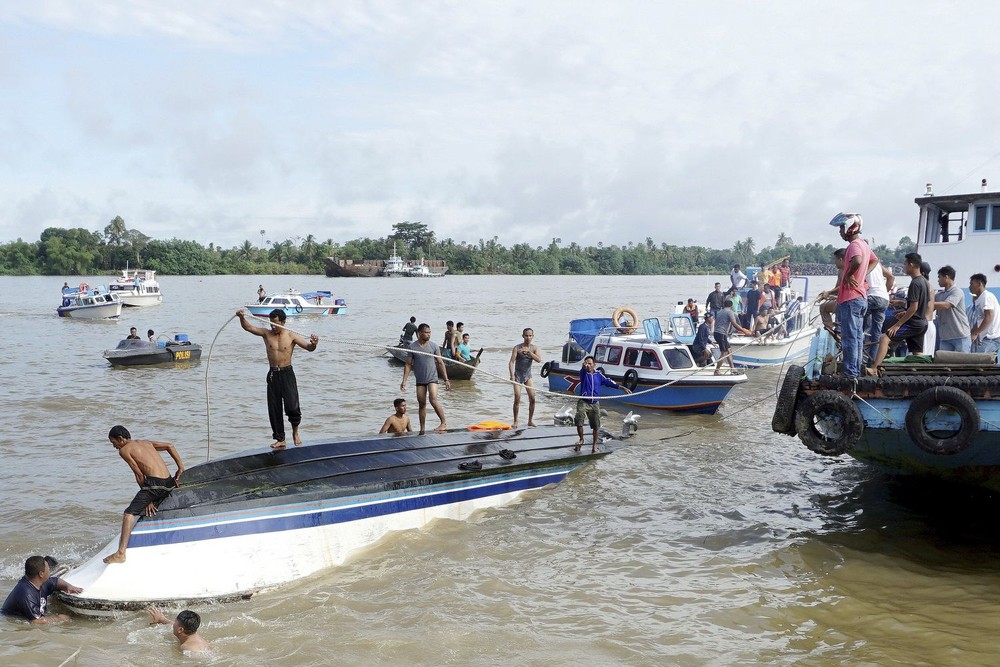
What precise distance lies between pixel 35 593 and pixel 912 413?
8923mm

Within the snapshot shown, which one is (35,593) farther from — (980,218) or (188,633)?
(980,218)

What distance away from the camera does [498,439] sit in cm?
1162

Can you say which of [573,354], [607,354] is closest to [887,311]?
[607,354]

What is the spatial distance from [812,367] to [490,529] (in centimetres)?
452

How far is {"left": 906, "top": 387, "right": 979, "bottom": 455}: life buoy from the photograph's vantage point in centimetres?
804

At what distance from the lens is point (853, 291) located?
8.78 meters

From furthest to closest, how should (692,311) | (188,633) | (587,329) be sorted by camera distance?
1. (692,311)
2. (587,329)
3. (188,633)

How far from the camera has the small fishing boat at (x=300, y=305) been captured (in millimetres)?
44909

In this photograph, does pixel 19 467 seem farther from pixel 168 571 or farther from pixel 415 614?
pixel 415 614

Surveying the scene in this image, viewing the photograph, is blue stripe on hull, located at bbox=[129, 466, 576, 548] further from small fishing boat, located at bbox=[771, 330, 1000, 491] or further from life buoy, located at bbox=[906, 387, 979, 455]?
life buoy, located at bbox=[906, 387, 979, 455]

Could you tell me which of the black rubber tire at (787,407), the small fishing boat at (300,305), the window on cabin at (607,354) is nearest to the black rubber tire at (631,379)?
the window on cabin at (607,354)

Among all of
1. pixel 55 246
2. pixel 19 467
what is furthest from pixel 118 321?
pixel 55 246

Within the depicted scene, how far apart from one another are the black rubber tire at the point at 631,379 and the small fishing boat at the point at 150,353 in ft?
53.8

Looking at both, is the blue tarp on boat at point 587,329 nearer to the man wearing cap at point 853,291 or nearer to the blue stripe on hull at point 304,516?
the blue stripe on hull at point 304,516
